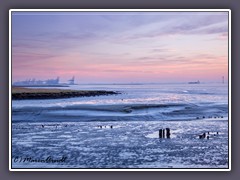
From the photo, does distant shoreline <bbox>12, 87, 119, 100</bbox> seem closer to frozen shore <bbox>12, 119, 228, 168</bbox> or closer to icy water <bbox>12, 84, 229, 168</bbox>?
icy water <bbox>12, 84, 229, 168</bbox>

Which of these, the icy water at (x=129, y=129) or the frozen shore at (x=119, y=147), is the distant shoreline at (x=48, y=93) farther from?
the frozen shore at (x=119, y=147)

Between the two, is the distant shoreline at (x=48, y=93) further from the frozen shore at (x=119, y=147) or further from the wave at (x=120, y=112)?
the frozen shore at (x=119, y=147)

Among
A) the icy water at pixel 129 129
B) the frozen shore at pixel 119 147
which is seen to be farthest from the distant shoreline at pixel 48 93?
the frozen shore at pixel 119 147

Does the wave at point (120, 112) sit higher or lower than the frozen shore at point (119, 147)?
higher

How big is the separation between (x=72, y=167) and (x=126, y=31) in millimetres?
1093

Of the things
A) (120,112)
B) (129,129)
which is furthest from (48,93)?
(129,129)

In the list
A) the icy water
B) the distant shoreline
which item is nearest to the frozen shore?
A: the icy water

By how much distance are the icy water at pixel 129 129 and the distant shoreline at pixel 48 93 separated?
0.11ft

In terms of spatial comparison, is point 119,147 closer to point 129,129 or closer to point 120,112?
point 129,129

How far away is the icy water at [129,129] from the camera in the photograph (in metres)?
3.23

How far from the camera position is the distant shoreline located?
323cm

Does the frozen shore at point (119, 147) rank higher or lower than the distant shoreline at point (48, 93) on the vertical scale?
lower

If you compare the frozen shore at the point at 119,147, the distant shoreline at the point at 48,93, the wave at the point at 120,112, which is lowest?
the frozen shore at the point at 119,147
